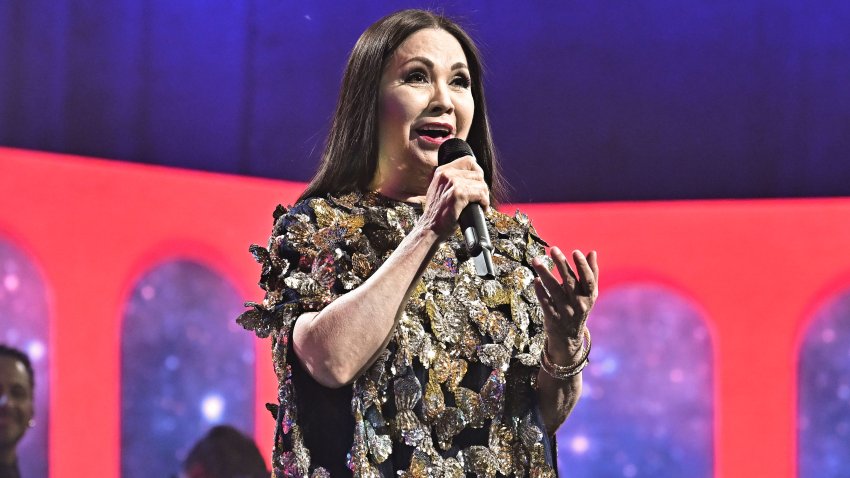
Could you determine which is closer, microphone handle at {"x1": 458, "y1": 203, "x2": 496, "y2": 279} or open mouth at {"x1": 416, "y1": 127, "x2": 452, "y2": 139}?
microphone handle at {"x1": 458, "y1": 203, "x2": 496, "y2": 279}

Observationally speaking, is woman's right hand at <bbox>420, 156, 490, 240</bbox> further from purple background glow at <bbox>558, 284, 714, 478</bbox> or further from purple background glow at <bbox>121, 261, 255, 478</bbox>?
purple background glow at <bbox>558, 284, 714, 478</bbox>

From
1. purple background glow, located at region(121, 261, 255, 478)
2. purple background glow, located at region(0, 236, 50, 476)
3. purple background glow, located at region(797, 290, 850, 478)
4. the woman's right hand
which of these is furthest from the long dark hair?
purple background glow, located at region(797, 290, 850, 478)

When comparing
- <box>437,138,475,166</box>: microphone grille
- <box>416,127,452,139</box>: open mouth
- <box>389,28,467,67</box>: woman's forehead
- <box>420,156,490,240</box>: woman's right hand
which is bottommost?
<box>420,156,490,240</box>: woman's right hand

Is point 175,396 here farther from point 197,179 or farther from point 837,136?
point 837,136

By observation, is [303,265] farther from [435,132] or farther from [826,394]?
[826,394]

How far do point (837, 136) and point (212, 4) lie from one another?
206 cm

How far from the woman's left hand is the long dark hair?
1.20ft

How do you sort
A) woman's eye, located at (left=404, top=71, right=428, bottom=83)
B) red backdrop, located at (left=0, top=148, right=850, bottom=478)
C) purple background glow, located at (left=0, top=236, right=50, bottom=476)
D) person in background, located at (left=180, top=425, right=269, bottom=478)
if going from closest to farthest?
woman's eye, located at (left=404, top=71, right=428, bottom=83) → purple background glow, located at (left=0, top=236, right=50, bottom=476) → red backdrop, located at (left=0, top=148, right=850, bottom=478) → person in background, located at (left=180, top=425, right=269, bottom=478)

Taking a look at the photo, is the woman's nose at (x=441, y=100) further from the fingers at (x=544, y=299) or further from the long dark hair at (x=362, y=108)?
the fingers at (x=544, y=299)

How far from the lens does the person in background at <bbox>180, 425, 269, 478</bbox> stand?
315 centimetres

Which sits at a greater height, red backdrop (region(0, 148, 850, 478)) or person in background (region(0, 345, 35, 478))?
red backdrop (region(0, 148, 850, 478))

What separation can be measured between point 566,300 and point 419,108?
0.40 meters

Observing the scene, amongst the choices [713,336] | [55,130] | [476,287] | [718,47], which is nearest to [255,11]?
[55,130]

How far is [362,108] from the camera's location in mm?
1679
